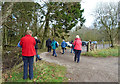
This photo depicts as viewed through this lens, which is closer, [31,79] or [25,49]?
[25,49]

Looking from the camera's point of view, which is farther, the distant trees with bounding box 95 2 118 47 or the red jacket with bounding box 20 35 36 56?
the distant trees with bounding box 95 2 118 47

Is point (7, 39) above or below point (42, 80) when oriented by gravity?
above

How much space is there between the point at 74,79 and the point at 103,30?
1609cm

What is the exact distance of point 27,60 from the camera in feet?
11.0

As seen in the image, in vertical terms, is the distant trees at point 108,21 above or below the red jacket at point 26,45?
above

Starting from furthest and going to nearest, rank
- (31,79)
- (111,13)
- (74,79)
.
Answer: (111,13), (74,79), (31,79)

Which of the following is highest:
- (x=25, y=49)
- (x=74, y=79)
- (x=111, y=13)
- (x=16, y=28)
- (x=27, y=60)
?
(x=111, y=13)

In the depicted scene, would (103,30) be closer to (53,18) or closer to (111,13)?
(111,13)

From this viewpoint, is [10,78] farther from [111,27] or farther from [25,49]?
[111,27]

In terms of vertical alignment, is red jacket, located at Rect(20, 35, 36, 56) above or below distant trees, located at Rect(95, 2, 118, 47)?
below

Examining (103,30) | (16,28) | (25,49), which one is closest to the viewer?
(25,49)

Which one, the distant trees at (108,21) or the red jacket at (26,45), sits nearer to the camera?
the red jacket at (26,45)

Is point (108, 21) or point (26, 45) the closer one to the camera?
point (26, 45)

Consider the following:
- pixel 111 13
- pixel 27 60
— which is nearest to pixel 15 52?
pixel 27 60
